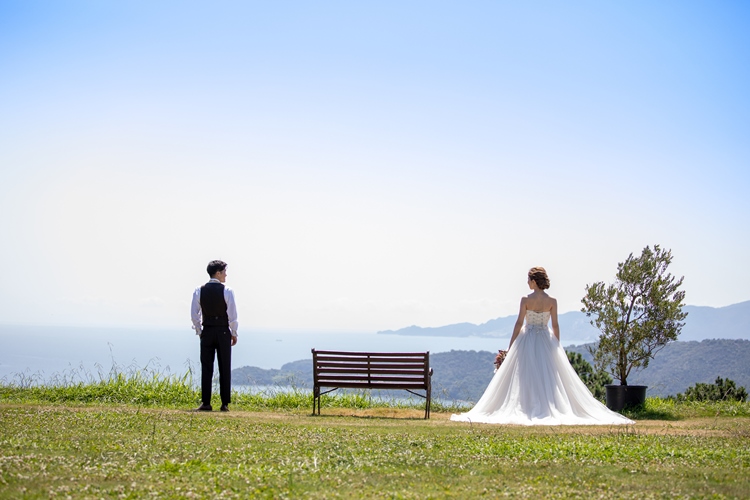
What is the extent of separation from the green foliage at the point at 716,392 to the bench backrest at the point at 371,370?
8.27 metres

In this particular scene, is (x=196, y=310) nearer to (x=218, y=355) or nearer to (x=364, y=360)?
(x=218, y=355)

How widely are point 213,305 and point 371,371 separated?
3411 millimetres

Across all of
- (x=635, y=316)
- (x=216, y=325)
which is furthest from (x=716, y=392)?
(x=216, y=325)

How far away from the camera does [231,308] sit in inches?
567

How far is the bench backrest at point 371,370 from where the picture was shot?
581 inches

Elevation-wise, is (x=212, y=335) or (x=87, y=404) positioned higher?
(x=212, y=335)

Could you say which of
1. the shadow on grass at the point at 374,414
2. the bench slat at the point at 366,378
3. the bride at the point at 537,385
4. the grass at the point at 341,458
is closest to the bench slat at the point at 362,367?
the bench slat at the point at 366,378

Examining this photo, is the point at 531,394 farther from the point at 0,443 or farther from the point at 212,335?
the point at 0,443

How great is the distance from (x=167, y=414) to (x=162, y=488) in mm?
6282

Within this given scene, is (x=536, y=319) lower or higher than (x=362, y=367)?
higher

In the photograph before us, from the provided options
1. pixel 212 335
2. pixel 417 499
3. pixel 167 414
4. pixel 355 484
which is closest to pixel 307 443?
pixel 355 484

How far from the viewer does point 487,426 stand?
41.4ft

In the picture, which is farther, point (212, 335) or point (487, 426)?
point (212, 335)

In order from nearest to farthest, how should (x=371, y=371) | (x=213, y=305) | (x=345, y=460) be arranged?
(x=345, y=460), (x=213, y=305), (x=371, y=371)
